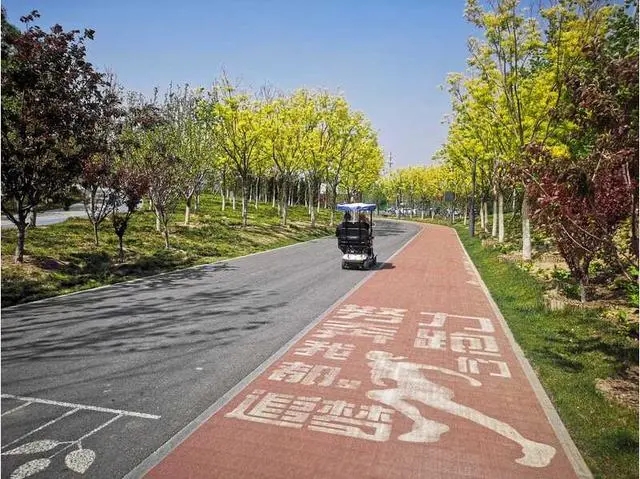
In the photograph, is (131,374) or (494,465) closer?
(494,465)

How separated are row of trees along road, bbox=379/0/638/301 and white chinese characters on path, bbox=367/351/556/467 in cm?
271

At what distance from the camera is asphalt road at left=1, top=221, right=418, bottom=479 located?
5414 mm

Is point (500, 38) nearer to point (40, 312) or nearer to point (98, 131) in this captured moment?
point (98, 131)

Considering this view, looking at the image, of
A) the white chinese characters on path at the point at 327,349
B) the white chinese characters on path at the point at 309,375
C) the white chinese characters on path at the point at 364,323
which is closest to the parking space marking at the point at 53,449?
the white chinese characters on path at the point at 309,375

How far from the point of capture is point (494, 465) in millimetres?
5195

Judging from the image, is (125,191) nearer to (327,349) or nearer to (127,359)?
(127,359)

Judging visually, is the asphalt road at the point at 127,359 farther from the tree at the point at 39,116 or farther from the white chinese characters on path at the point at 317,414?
the tree at the point at 39,116

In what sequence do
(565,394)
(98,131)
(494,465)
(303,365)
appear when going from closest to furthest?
(494,465) < (565,394) < (303,365) < (98,131)

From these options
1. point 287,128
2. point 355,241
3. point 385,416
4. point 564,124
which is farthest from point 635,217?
point 287,128

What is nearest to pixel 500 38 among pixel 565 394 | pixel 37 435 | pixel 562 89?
pixel 562 89

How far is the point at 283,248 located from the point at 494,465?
893 inches

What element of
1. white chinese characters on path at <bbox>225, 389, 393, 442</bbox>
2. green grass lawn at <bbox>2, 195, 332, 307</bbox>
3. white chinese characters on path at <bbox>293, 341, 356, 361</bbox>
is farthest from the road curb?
green grass lawn at <bbox>2, 195, 332, 307</bbox>

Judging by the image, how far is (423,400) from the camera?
6820 mm

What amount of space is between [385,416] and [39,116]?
14.7 meters
